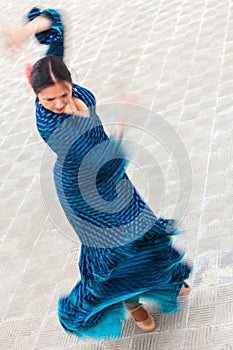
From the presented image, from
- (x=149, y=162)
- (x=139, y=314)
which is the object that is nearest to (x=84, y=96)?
(x=139, y=314)

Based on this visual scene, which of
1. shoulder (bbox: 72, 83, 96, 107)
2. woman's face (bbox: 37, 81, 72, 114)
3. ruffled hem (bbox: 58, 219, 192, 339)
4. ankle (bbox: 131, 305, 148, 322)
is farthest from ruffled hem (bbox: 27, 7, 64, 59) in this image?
ankle (bbox: 131, 305, 148, 322)

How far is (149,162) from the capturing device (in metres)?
4.48

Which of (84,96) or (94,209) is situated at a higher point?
(84,96)

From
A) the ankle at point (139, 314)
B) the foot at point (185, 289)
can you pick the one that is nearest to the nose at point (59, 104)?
the ankle at point (139, 314)

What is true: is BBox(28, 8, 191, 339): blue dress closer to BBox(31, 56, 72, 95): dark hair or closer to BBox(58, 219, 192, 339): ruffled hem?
BBox(58, 219, 192, 339): ruffled hem

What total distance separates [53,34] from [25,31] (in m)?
0.16

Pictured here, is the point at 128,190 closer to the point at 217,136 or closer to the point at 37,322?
the point at 37,322

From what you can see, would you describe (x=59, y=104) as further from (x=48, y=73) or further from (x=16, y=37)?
(x=16, y=37)

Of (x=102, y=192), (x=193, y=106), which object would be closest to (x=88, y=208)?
(x=102, y=192)

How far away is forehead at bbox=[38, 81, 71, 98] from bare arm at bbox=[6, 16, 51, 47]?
0.32 m

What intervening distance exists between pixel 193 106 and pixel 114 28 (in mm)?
2856

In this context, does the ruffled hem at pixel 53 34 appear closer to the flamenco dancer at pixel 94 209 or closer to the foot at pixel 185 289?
the flamenco dancer at pixel 94 209

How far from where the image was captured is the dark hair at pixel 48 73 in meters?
2.46

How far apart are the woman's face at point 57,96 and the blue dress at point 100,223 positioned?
42 mm
